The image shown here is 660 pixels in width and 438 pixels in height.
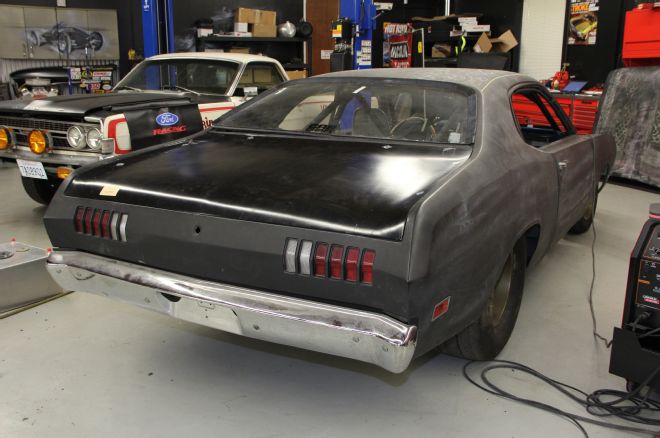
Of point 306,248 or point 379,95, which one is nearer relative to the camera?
point 306,248

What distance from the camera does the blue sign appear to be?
4.35m

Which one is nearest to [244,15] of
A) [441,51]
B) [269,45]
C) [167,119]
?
[269,45]

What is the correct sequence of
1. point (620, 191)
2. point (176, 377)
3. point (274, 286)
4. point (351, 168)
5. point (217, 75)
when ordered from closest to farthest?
1. point (274, 286)
2. point (351, 168)
3. point (176, 377)
4. point (217, 75)
5. point (620, 191)

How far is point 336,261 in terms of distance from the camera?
6.06ft

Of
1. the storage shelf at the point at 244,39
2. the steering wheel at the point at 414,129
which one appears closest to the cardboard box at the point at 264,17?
the storage shelf at the point at 244,39

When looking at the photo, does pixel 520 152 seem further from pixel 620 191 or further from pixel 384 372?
pixel 620 191

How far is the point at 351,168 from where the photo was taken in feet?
7.65

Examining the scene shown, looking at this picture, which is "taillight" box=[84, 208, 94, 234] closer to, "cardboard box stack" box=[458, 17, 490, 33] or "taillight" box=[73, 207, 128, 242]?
"taillight" box=[73, 207, 128, 242]

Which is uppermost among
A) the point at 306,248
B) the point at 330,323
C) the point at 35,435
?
the point at 306,248

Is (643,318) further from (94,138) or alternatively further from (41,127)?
(41,127)

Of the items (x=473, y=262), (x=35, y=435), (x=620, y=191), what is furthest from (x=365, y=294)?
(x=620, y=191)

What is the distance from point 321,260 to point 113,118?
111 inches

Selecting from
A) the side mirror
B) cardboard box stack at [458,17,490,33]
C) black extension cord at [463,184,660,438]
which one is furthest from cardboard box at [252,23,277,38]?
black extension cord at [463,184,660,438]

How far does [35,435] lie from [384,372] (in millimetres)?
1403
